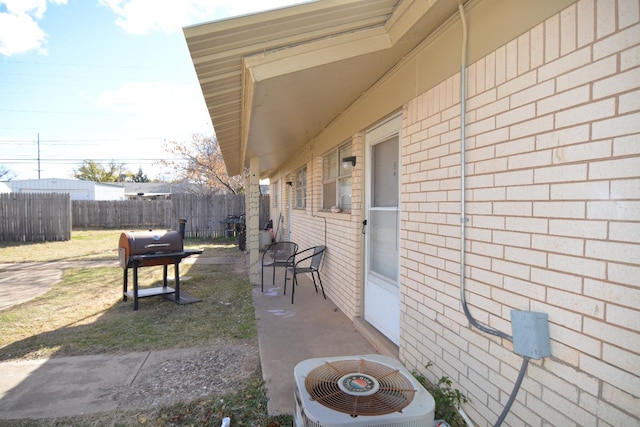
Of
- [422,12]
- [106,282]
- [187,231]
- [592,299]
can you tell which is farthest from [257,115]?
[187,231]

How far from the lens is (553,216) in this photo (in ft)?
5.38

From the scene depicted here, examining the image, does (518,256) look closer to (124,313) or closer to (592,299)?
(592,299)

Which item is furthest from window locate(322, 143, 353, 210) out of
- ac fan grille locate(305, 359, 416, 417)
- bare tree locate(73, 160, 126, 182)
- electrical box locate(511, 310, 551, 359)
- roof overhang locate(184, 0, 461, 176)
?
bare tree locate(73, 160, 126, 182)

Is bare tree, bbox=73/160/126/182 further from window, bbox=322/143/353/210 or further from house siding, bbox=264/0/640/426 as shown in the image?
house siding, bbox=264/0/640/426

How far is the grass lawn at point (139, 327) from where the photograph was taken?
273 centimetres

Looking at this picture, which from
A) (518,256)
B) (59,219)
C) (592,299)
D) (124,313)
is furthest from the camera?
(59,219)

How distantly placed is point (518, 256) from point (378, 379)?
947 mm

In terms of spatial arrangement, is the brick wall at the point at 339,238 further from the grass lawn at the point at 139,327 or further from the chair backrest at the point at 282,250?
the grass lawn at the point at 139,327

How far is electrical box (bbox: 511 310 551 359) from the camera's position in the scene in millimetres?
1660

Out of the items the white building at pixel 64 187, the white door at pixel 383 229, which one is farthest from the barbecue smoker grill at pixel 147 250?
the white building at pixel 64 187

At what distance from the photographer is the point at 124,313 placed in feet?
17.6

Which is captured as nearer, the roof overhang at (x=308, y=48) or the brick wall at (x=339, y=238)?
the roof overhang at (x=308, y=48)

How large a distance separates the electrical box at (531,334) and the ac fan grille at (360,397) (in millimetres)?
553

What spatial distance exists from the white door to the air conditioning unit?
1627 mm
